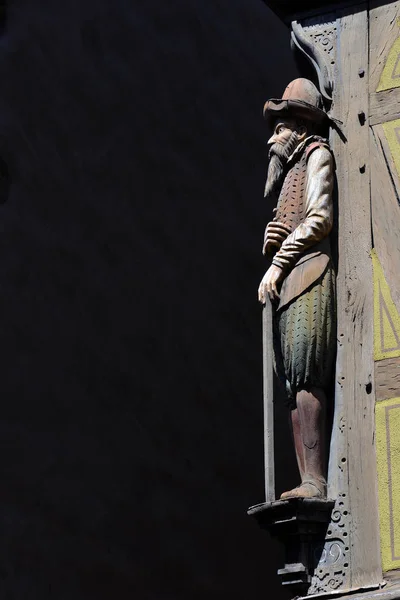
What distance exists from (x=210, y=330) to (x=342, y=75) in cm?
529

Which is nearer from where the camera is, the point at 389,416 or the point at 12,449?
the point at 389,416

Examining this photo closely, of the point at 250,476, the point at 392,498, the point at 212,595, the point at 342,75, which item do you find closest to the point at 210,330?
the point at 250,476

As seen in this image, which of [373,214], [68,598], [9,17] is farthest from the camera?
[9,17]

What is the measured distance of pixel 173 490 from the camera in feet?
47.5

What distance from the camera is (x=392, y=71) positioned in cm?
993

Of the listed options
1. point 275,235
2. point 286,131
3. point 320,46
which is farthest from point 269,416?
point 320,46

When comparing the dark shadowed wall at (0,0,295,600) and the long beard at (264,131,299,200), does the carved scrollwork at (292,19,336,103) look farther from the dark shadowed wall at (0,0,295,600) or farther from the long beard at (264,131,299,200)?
the dark shadowed wall at (0,0,295,600)

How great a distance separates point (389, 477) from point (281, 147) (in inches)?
80.5

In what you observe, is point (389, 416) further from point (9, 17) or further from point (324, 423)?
point (9, 17)

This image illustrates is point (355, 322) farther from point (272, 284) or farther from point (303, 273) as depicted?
point (272, 284)

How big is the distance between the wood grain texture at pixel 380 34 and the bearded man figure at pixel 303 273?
356 millimetres

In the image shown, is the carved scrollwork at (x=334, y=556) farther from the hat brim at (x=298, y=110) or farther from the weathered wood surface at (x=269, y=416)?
the hat brim at (x=298, y=110)

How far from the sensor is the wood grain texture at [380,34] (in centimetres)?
999

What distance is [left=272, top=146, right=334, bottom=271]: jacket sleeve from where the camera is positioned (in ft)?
31.2
